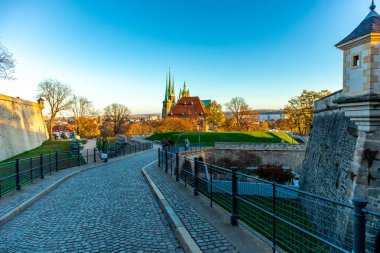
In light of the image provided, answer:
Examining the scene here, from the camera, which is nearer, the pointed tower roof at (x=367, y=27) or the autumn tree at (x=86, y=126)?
the pointed tower roof at (x=367, y=27)

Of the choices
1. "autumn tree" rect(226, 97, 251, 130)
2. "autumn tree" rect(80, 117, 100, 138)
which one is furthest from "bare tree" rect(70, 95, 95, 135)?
"autumn tree" rect(226, 97, 251, 130)

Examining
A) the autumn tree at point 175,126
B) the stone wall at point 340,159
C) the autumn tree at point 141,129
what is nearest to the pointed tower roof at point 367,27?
the stone wall at point 340,159

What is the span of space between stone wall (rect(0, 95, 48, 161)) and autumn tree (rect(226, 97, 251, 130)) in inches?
1671

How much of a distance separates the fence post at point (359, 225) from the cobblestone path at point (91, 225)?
2.91 metres

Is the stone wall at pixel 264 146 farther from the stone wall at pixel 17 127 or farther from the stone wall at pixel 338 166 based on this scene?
the stone wall at pixel 17 127

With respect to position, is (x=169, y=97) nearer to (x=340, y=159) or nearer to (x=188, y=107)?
(x=188, y=107)

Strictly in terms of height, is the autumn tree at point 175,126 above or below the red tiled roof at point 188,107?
below

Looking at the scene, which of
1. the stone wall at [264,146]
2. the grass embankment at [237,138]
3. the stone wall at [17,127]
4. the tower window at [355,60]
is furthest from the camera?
the grass embankment at [237,138]

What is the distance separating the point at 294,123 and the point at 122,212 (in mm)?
48108

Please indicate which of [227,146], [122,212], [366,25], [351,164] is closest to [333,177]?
[351,164]

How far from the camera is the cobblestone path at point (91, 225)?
15.5 feet

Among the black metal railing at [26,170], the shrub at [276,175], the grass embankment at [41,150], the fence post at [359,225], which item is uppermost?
the fence post at [359,225]

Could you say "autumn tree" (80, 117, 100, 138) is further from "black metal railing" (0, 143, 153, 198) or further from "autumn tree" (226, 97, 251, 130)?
"black metal railing" (0, 143, 153, 198)

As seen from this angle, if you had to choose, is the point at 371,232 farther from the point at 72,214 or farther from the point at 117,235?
the point at 72,214
